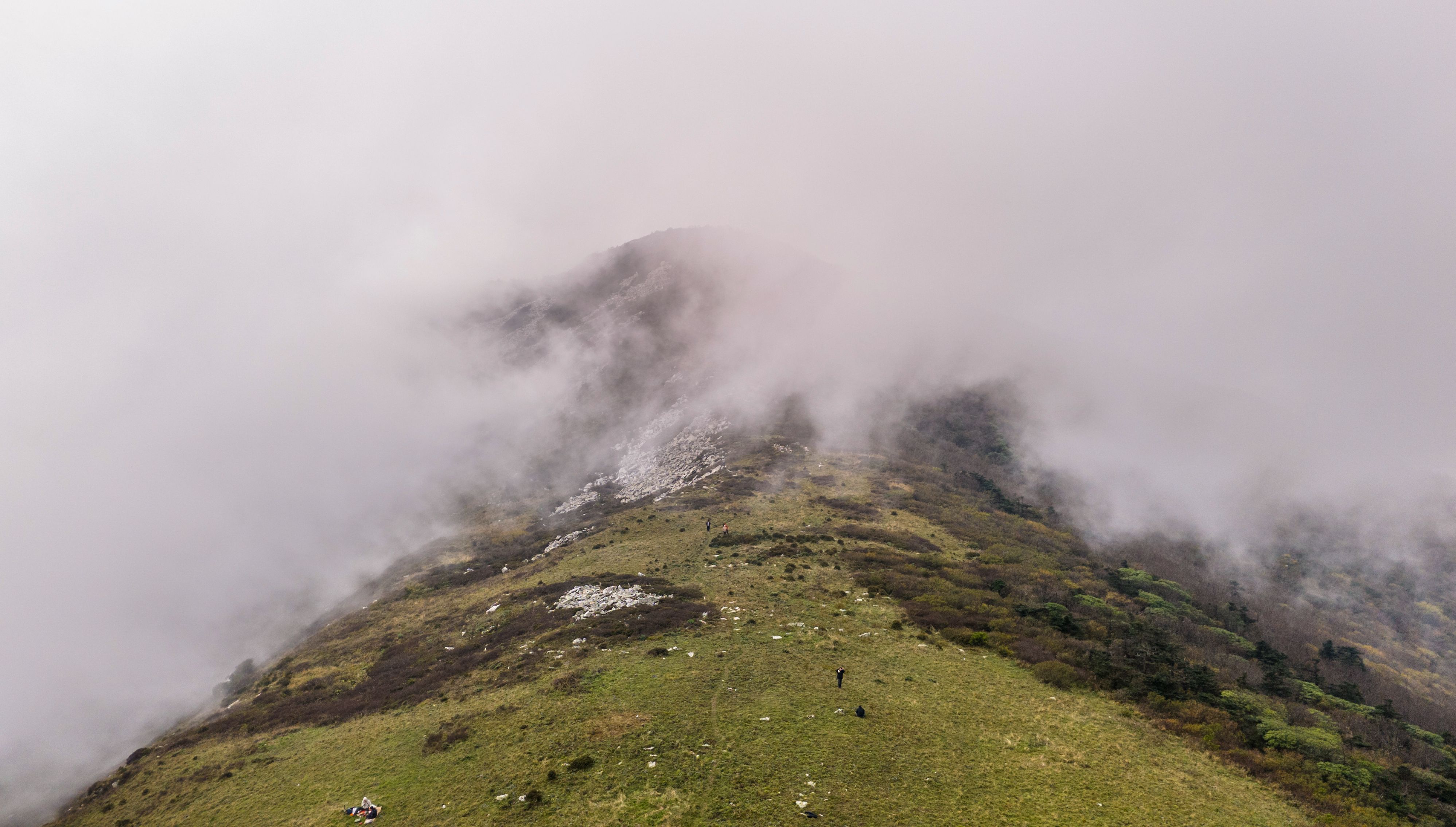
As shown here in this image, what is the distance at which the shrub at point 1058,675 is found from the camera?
29641mm

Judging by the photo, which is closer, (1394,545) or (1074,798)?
(1074,798)

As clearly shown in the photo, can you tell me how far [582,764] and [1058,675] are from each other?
2671cm

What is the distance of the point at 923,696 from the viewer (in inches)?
1088

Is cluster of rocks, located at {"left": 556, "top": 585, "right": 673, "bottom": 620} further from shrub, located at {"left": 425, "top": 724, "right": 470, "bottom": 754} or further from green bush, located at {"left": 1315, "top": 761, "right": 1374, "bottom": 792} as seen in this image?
green bush, located at {"left": 1315, "top": 761, "right": 1374, "bottom": 792}

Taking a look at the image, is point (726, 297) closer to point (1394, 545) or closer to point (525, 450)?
point (525, 450)

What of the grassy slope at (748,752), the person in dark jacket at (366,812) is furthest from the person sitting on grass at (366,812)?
the grassy slope at (748,752)

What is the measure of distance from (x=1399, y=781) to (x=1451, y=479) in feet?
530

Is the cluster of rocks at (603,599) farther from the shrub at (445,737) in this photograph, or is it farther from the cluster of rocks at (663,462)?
the cluster of rocks at (663,462)

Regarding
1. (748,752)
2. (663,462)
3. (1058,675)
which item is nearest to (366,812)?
(748,752)

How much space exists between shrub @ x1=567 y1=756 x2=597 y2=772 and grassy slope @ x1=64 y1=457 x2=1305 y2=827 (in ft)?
1.42

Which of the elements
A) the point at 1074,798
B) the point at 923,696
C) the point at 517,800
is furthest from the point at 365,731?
the point at 1074,798

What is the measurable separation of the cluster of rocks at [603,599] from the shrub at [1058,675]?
2655 centimetres

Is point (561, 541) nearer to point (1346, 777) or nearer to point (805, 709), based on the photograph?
point (805, 709)

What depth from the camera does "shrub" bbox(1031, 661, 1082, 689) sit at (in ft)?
97.2
